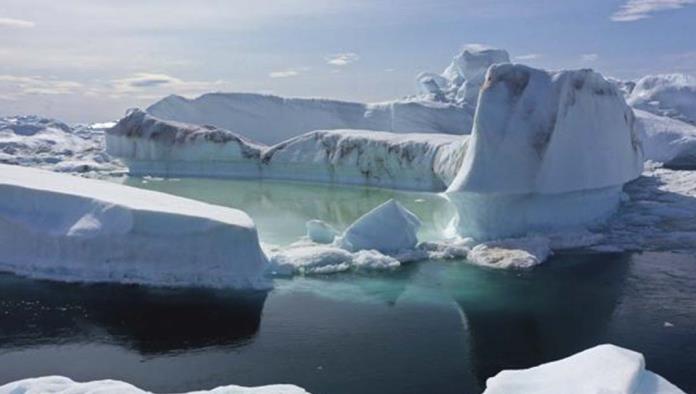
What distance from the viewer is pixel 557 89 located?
18016 millimetres

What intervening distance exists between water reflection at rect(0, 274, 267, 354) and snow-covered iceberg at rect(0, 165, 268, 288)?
0.45 metres

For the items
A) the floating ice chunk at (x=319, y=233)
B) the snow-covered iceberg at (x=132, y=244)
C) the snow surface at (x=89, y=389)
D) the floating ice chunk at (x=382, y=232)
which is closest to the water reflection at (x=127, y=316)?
the snow-covered iceberg at (x=132, y=244)

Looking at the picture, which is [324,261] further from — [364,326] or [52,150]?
[52,150]

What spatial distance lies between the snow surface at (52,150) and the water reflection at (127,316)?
24151 millimetres

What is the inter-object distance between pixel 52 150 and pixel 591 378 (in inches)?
1803

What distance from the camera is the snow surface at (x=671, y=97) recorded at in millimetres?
38625

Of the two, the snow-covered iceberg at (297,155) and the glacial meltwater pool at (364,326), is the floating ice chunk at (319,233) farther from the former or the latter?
the snow-covered iceberg at (297,155)

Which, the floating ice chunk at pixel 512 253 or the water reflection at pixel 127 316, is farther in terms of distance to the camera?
the floating ice chunk at pixel 512 253

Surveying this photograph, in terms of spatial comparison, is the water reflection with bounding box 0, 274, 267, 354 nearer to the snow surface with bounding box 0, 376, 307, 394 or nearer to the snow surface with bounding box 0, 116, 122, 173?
the snow surface with bounding box 0, 376, 307, 394

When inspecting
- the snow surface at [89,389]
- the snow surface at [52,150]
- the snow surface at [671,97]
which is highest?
the snow surface at [671,97]

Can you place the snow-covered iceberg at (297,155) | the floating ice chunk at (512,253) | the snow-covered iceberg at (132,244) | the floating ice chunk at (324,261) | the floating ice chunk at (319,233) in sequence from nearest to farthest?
the snow-covered iceberg at (132,244)
the floating ice chunk at (324,261)
the floating ice chunk at (512,253)
the floating ice chunk at (319,233)
the snow-covered iceberg at (297,155)

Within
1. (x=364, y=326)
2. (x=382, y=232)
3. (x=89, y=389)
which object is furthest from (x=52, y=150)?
(x=89, y=389)

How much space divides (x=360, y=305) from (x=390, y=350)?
217 cm

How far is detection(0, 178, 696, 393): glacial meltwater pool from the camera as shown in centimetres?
880
